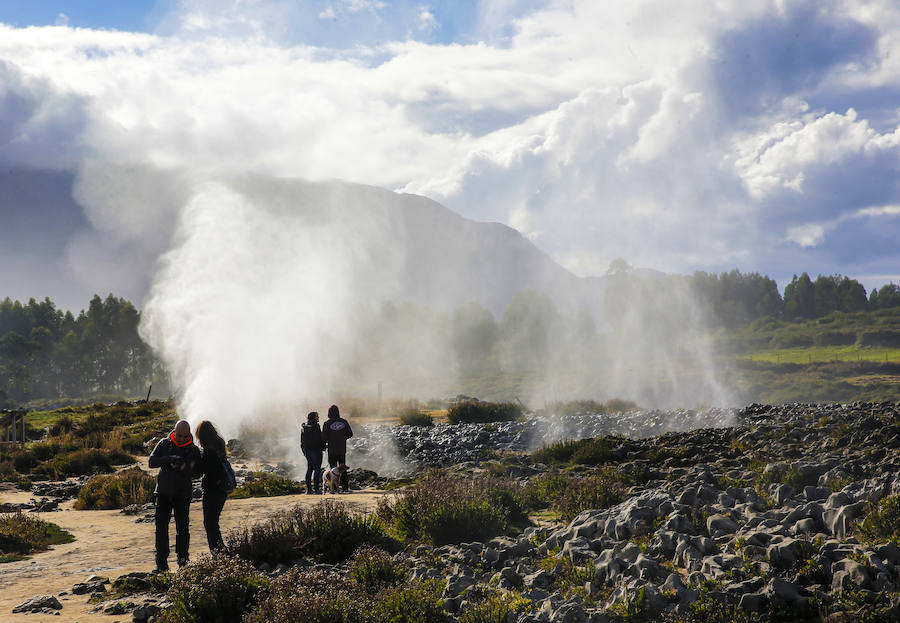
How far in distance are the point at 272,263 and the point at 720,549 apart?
5153 cm

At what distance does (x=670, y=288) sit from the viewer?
123750 mm

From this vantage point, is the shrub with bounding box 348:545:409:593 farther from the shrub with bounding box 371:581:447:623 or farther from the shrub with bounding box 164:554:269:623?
the shrub with bounding box 164:554:269:623

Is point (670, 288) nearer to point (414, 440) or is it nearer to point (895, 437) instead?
point (414, 440)

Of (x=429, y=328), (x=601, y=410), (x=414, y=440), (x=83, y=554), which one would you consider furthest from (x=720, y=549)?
(x=429, y=328)

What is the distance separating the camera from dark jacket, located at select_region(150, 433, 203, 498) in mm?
8727

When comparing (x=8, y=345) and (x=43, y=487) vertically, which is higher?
(x=8, y=345)

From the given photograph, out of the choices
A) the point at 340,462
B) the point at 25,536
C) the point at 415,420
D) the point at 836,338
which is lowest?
the point at 25,536

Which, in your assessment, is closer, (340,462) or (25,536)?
(25,536)

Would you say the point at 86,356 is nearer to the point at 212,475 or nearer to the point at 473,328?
the point at 473,328

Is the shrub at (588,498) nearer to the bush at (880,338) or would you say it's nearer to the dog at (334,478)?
the dog at (334,478)

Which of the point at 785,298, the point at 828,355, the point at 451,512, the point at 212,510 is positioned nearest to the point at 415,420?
the point at 451,512

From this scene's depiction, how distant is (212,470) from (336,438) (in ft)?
23.0

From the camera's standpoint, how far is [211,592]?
666 centimetres

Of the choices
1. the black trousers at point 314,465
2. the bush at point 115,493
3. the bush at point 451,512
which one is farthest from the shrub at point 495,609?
the bush at point 115,493
